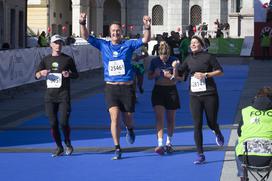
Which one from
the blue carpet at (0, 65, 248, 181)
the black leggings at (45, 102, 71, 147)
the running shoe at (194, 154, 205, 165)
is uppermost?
the black leggings at (45, 102, 71, 147)

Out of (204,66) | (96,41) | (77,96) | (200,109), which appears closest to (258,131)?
(200,109)

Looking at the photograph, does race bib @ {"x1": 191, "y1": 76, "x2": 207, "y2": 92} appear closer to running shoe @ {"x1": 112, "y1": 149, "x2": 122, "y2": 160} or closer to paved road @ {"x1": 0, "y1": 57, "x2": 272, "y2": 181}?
paved road @ {"x1": 0, "y1": 57, "x2": 272, "y2": 181}

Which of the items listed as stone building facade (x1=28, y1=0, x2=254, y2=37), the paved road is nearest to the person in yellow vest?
the paved road

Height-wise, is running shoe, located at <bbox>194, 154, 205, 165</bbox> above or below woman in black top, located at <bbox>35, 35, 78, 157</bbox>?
below

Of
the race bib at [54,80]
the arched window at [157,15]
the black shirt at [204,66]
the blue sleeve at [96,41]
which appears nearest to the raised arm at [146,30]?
the blue sleeve at [96,41]

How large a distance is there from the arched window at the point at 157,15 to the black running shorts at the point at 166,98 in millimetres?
69675

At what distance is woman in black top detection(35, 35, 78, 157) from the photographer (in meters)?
11.1

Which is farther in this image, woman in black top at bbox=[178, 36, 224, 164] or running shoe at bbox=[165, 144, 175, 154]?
running shoe at bbox=[165, 144, 175, 154]

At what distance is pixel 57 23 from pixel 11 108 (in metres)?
57.1

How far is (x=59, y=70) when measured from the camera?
36.8 ft

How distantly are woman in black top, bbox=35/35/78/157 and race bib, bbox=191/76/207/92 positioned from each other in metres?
1.91

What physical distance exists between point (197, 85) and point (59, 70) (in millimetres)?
2190

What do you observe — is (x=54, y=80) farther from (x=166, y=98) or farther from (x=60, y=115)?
(x=166, y=98)

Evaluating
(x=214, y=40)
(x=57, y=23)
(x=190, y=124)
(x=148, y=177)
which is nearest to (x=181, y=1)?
(x=57, y=23)
